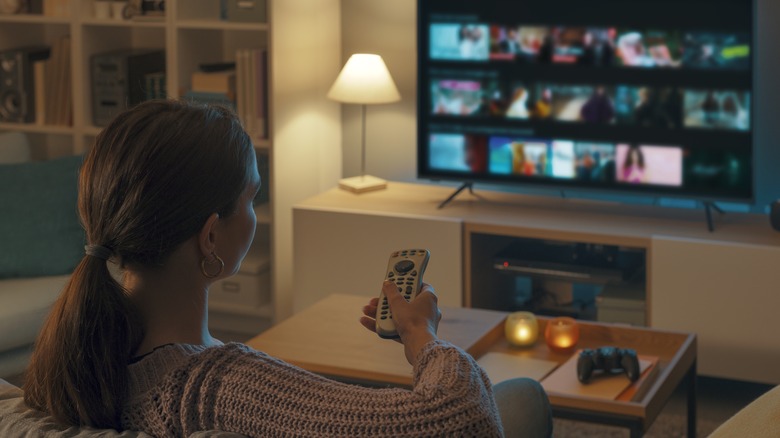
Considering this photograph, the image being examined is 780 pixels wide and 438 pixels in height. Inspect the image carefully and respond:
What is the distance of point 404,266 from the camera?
5.38ft

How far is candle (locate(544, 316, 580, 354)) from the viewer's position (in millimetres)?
2930

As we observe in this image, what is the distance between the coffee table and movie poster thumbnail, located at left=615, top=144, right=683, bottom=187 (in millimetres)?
1001

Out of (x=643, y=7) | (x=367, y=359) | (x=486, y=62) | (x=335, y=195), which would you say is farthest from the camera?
(x=335, y=195)

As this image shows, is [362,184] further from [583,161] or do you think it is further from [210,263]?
[210,263]

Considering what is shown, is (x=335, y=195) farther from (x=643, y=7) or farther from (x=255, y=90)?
(x=643, y=7)

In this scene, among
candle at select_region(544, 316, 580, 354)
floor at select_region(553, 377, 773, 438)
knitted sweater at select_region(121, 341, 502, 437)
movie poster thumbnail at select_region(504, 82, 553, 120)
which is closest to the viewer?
knitted sweater at select_region(121, 341, 502, 437)

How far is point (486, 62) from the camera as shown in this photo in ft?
13.4

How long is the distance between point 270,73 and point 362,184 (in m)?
0.55

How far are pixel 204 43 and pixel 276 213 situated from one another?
2.50 ft

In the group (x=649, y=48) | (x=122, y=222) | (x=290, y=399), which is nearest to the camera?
(x=290, y=399)

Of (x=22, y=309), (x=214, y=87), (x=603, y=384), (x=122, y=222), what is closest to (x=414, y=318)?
(x=122, y=222)

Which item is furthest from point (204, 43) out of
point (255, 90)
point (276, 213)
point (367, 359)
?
point (367, 359)

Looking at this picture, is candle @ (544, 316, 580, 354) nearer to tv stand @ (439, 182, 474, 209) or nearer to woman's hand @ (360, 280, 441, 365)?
tv stand @ (439, 182, 474, 209)

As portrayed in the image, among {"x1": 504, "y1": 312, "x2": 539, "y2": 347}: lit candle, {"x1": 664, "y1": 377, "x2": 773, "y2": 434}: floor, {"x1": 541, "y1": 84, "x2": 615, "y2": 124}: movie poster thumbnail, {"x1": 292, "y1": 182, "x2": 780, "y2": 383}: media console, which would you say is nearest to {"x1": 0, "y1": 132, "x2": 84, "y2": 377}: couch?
{"x1": 292, "y1": 182, "x2": 780, "y2": 383}: media console
